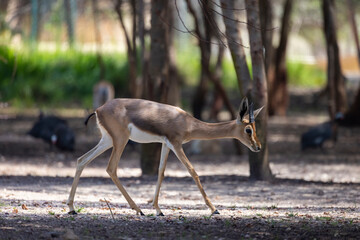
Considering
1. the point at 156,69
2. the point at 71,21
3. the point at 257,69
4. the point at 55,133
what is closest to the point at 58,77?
the point at 71,21

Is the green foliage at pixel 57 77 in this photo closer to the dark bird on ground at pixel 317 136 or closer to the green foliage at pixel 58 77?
the green foliage at pixel 58 77

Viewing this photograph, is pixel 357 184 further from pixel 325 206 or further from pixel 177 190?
pixel 177 190

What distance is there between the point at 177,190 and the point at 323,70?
24953 millimetres

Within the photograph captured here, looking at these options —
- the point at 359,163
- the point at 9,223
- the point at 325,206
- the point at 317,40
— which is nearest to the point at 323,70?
the point at 317,40

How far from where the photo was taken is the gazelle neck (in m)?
7.28

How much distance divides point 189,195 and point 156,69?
8.65 feet

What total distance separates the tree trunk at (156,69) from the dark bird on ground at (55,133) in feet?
11.5

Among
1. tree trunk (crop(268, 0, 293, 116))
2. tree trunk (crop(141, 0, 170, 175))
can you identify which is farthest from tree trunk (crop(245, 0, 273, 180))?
tree trunk (crop(268, 0, 293, 116))

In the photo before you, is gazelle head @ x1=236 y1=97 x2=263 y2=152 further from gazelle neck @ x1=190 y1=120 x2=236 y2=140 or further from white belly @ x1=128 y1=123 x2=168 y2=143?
white belly @ x1=128 y1=123 x2=168 y2=143

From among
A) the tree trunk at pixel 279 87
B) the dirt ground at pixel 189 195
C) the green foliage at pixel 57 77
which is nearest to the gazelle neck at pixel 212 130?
the dirt ground at pixel 189 195

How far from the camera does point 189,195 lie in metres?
9.06

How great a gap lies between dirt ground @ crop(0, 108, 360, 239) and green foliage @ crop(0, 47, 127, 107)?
4928 mm

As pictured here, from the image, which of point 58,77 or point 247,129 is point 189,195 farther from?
point 58,77

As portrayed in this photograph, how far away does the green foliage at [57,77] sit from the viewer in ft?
70.5
